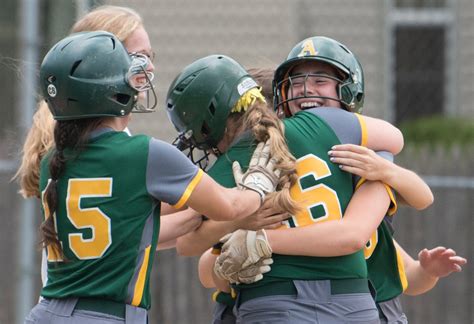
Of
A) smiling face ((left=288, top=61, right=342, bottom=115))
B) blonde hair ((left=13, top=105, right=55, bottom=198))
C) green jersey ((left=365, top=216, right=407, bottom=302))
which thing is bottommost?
green jersey ((left=365, top=216, right=407, bottom=302))

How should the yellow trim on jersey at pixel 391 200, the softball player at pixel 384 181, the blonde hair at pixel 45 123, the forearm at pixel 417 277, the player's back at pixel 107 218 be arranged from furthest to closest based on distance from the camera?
the forearm at pixel 417 277 → the blonde hair at pixel 45 123 → the yellow trim on jersey at pixel 391 200 → the softball player at pixel 384 181 → the player's back at pixel 107 218

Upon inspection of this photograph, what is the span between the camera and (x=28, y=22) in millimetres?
6188

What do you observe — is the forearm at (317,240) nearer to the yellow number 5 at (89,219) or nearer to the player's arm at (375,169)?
the player's arm at (375,169)

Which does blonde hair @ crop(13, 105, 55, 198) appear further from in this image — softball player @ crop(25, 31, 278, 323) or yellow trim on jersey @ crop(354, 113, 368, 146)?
yellow trim on jersey @ crop(354, 113, 368, 146)

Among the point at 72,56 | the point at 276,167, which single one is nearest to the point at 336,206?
the point at 276,167

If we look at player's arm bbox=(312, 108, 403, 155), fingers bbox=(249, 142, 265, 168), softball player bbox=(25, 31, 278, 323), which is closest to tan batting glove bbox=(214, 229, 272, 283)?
softball player bbox=(25, 31, 278, 323)

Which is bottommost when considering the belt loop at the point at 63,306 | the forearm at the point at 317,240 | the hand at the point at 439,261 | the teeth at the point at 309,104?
the hand at the point at 439,261

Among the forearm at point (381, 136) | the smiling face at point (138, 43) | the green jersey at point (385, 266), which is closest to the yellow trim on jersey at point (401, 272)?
the green jersey at point (385, 266)

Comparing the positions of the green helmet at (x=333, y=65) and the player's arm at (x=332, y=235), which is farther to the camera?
the green helmet at (x=333, y=65)

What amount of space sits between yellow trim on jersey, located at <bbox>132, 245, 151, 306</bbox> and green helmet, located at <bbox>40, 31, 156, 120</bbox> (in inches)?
18.7

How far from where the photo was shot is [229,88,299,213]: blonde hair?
340 cm

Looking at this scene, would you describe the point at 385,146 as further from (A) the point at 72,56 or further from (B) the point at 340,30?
(B) the point at 340,30

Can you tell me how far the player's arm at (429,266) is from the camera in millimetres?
4098

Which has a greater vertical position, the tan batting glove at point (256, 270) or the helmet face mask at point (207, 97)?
the helmet face mask at point (207, 97)
